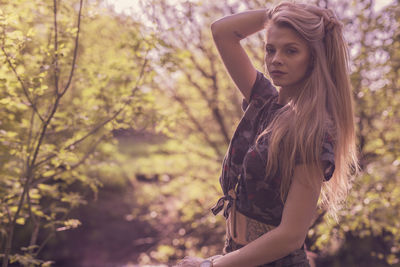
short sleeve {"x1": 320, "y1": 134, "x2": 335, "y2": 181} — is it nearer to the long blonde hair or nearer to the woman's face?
the long blonde hair

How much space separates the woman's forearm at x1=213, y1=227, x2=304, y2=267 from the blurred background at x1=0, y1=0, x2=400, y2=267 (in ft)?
5.23

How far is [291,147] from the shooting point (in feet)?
4.53

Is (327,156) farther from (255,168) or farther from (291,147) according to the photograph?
(255,168)

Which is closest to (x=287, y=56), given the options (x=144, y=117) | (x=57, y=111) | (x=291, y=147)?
(x=291, y=147)

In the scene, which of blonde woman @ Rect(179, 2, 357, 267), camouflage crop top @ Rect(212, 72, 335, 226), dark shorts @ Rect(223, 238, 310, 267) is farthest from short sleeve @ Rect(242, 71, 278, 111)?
dark shorts @ Rect(223, 238, 310, 267)

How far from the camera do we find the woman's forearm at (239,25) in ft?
5.85

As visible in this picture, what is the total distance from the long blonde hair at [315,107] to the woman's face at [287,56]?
2 centimetres

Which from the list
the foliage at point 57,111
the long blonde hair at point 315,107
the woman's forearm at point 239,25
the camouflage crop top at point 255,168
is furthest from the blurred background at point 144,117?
the long blonde hair at point 315,107

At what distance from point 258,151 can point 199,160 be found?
4.69 metres

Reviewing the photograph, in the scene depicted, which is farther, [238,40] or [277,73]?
[238,40]

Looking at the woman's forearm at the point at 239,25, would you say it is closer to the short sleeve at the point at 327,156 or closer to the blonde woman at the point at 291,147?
the blonde woman at the point at 291,147

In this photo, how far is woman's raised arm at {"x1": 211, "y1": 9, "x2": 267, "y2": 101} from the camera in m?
1.80

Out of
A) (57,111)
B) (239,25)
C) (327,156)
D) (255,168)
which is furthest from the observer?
(57,111)

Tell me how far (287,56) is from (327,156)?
0.41m
